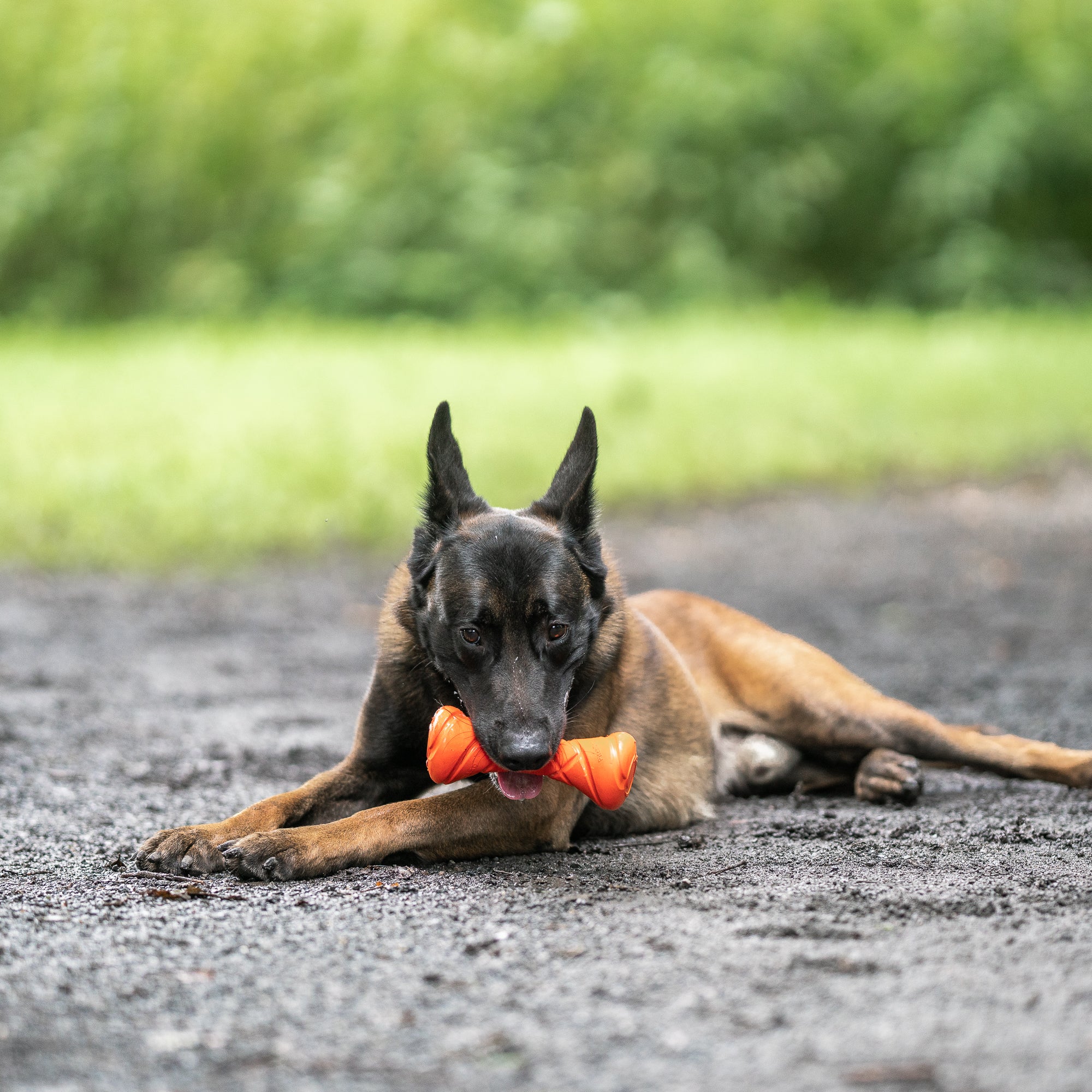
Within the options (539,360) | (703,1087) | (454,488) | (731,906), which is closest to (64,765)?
(454,488)

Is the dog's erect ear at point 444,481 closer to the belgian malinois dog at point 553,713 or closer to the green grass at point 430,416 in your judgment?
the belgian malinois dog at point 553,713

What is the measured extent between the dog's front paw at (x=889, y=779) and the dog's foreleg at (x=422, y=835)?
1178 millimetres

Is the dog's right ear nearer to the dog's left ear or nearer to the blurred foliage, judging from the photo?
the dog's left ear

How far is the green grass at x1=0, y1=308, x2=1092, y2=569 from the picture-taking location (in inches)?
396

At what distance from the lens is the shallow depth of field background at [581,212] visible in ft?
45.1

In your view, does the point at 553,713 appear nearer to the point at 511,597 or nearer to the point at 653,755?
the point at 511,597

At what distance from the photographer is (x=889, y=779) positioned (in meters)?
4.46

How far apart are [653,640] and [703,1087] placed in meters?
2.33

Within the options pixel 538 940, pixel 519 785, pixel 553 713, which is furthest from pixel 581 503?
pixel 538 940

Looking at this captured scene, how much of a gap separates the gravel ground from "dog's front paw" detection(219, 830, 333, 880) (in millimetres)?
52

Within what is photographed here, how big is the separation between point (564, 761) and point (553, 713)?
195 mm

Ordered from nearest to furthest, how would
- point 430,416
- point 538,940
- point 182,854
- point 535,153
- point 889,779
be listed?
point 538,940, point 182,854, point 889,779, point 430,416, point 535,153

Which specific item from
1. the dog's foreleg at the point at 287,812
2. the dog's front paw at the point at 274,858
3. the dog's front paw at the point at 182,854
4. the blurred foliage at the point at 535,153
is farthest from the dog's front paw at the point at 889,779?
the blurred foliage at the point at 535,153

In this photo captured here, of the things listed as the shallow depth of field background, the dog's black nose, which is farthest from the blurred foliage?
the dog's black nose
